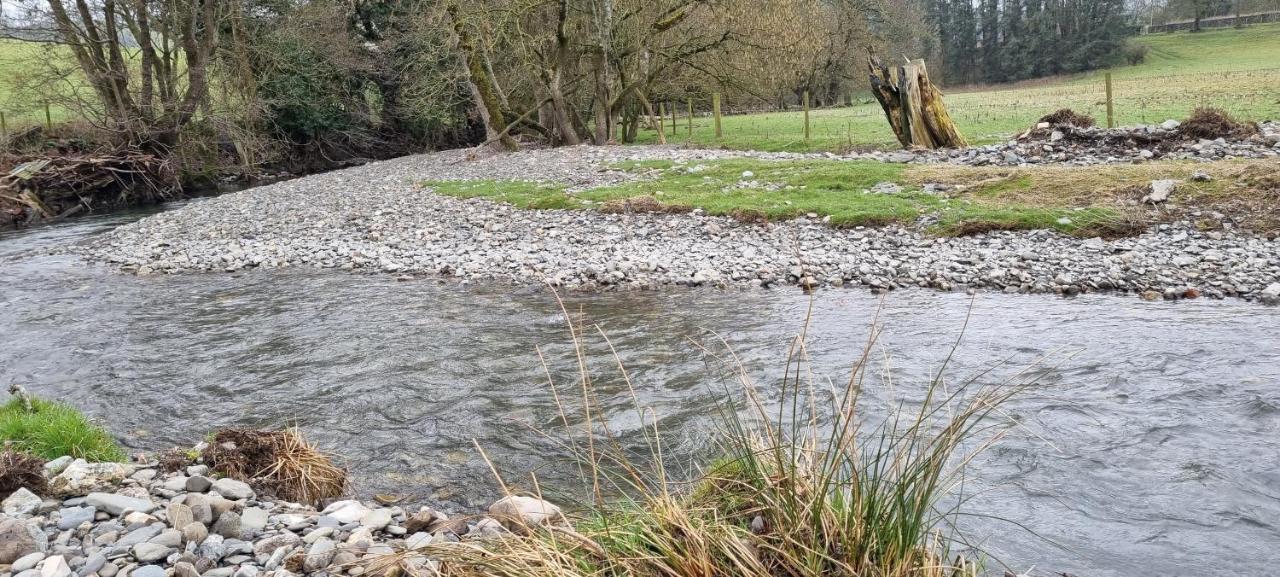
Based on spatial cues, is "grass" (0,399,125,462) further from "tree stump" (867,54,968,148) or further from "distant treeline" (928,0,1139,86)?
"distant treeline" (928,0,1139,86)

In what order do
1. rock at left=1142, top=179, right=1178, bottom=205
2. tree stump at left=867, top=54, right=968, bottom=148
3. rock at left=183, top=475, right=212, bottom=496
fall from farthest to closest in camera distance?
tree stump at left=867, top=54, right=968, bottom=148 < rock at left=1142, top=179, right=1178, bottom=205 < rock at left=183, top=475, right=212, bottom=496

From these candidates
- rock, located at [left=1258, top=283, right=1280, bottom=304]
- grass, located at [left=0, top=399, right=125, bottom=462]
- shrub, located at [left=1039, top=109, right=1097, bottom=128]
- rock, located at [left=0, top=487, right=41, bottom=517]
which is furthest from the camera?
shrub, located at [left=1039, top=109, right=1097, bottom=128]

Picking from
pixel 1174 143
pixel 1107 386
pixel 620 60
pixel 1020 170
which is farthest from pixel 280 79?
pixel 1107 386

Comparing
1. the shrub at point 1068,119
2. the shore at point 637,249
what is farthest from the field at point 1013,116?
the shore at point 637,249

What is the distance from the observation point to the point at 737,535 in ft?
10.3

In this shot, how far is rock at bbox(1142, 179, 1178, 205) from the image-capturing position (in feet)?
40.4

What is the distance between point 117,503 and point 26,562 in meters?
0.73

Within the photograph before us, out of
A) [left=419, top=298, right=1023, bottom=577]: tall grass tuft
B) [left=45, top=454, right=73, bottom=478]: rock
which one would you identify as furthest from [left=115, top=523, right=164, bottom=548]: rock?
[left=419, top=298, right=1023, bottom=577]: tall grass tuft

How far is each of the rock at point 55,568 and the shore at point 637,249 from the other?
5341 mm

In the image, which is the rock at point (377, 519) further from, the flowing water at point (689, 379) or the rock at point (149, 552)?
the rock at point (149, 552)

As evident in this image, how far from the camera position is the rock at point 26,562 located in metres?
3.80

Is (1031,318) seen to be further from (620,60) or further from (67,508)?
(620,60)

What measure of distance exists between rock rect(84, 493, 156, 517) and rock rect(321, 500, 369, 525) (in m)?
0.94

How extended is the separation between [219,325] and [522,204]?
7837 millimetres
